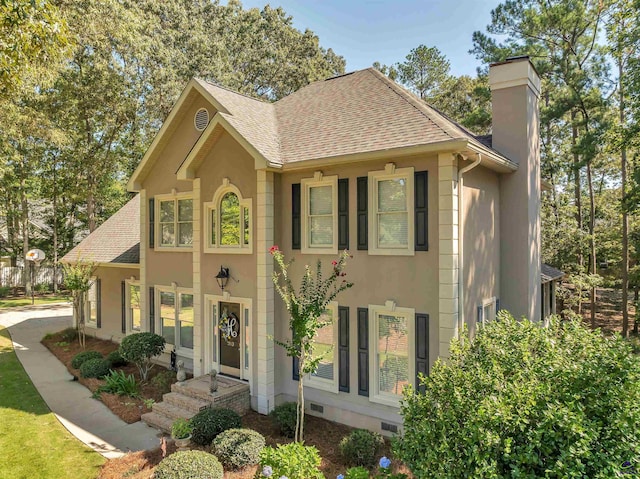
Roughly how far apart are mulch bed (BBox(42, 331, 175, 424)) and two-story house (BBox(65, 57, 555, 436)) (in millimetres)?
1199

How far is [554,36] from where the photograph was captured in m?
22.4

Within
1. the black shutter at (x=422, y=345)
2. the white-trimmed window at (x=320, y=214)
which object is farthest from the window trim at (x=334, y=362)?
the black shutter at (x=422, y=345)

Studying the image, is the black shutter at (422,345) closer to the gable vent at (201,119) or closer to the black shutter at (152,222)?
the gable vent at (201,119)

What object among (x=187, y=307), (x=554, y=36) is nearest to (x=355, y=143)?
(x=187, y=307)

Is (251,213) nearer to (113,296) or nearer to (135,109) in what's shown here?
(113,296)

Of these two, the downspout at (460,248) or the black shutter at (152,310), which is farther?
the black shutter at (152,310)

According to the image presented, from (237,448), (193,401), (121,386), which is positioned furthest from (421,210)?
(121,386)

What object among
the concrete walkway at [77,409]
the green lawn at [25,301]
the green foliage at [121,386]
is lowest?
the green lawn at [25,301]

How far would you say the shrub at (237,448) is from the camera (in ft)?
25.0

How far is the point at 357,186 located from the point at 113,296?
12.6m

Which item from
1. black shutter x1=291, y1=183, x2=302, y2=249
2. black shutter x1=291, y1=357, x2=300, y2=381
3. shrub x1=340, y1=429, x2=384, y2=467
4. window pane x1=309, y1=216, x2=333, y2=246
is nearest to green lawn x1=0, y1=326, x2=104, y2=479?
black shutter x1=291, y1=357, x2=300, y2=381

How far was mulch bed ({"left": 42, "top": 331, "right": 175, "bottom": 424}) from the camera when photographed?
10406 mm

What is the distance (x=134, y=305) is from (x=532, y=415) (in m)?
15.2

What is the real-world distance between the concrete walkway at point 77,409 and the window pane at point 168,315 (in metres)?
2.85
